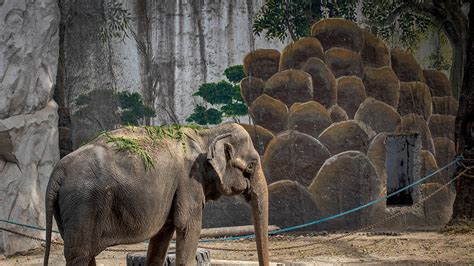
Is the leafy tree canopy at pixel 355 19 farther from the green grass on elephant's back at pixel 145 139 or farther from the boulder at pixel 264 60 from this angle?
the green grass on elephant's back at pixel 145 139

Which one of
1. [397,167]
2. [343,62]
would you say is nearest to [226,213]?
[343,62]

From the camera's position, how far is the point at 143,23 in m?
14.2

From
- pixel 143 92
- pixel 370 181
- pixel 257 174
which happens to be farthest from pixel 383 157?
pixel 257 174

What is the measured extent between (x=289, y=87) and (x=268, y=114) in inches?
21.2

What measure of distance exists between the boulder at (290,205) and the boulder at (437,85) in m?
2.74

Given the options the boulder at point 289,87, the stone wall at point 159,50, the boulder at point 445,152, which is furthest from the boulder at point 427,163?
the stone wall at point 159,50

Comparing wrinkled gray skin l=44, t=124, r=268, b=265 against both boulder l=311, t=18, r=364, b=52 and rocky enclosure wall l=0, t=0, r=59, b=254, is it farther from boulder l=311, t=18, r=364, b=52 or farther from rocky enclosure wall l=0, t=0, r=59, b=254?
boulder l=311, t=18, r=364, b=52

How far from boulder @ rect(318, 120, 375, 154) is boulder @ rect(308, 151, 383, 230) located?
0.11 meters

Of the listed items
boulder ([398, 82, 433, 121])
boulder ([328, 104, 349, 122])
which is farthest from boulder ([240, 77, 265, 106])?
boulder ([398, 82, 433, 121])

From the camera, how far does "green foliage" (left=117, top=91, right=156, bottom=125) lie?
14000 mm

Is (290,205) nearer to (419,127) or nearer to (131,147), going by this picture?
(419,127)

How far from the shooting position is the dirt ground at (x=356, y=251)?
11251 mm

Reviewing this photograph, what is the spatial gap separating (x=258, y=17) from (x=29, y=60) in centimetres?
360

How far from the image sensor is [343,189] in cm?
1414
